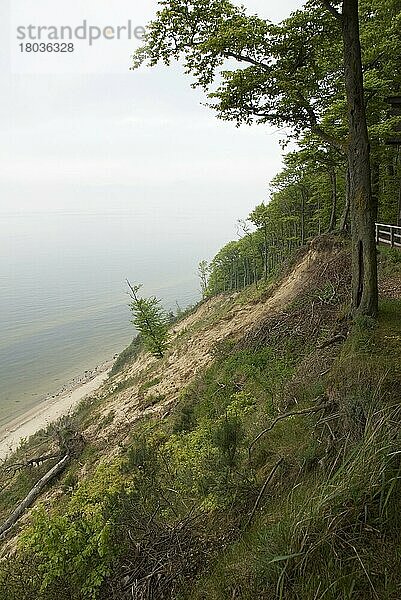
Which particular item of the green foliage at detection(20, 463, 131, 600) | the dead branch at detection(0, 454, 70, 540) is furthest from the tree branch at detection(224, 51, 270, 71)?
the dead branch at detection(0, 454, 70, 540)

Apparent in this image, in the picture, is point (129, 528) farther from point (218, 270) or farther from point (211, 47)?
point (218, 270)

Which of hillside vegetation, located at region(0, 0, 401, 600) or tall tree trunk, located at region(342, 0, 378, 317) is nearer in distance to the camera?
hillside vegetation, located at region(0, 0, 401, 600)

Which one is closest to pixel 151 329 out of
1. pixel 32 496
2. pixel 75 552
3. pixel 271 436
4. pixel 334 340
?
pixel 32 496

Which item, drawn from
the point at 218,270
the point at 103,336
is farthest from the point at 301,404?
the point at 103,336

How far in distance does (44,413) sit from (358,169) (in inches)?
1618

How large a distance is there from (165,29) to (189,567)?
29.5ft

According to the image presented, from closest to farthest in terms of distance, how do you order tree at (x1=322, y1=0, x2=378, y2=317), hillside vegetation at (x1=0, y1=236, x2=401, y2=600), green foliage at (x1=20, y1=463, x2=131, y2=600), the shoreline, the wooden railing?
hillside vegetation at (x1=0, y1=236, x2=401, y2=600)
green foliage at (x1=20, y1=463, x2=131, y2=600)
tree at (x1=322, y1=0, x2=378, y2=317)
the wooden railing
the shoreline

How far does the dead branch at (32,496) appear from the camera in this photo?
1271cm

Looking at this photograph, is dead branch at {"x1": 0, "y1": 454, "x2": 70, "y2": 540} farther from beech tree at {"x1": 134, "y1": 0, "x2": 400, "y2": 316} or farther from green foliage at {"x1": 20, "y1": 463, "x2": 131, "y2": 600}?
beech tree at {"x1": 134, "y1": 0, "x2": 400, "y2": 316}

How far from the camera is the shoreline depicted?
3438cm

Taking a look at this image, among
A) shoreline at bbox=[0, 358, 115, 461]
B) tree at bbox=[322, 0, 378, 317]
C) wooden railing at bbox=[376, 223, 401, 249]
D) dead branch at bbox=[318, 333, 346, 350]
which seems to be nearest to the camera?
tree at bbox=[322, 0, 378, 317]

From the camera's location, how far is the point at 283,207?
3656cm

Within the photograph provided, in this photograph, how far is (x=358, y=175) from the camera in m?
7.74

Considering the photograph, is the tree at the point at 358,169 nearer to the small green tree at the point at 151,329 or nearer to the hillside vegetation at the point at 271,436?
the hillside vegetation at the point at 271,436
